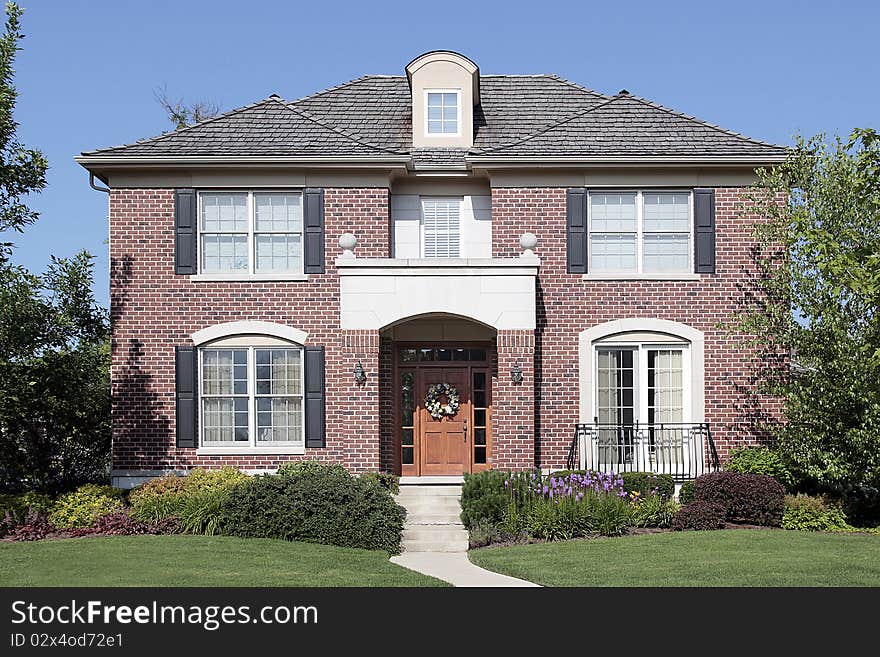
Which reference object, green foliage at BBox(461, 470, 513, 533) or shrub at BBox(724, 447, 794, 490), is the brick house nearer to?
shrub at BBox(724, 447, 794, 490)

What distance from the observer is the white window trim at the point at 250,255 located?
20.8m

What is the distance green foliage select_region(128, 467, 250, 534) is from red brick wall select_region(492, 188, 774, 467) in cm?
588

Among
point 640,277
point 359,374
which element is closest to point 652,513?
point 640,277

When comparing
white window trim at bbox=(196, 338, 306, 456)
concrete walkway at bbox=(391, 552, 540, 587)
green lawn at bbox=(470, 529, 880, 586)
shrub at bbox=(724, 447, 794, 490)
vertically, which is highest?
white window trim at bbox=(196, 338, 306, 456)

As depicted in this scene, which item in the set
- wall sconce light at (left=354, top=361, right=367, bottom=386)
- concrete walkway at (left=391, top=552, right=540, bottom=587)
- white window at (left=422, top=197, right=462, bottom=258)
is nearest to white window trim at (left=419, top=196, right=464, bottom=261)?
white window at (left=422, top=197, right=462, bottom=258)

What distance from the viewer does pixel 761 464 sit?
64.5 ft

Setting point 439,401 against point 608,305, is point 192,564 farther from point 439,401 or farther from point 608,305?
point 608,305

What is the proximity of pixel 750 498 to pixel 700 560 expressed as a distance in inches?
162

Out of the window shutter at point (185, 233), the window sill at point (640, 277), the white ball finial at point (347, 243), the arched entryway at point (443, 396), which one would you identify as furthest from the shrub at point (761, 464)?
the window shutter at point (185, 233)

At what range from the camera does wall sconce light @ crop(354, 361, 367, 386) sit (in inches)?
800

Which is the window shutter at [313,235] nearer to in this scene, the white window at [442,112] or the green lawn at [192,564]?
the white window at [442,112]

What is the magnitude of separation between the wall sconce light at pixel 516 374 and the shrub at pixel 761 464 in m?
4.01
